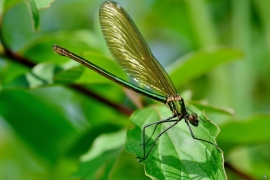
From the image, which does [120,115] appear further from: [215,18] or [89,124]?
[215,18]

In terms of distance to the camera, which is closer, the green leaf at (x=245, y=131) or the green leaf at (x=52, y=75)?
the green leaf at (x=52, y=75)

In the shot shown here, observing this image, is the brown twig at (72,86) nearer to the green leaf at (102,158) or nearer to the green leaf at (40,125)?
the green leaf at (102,158)

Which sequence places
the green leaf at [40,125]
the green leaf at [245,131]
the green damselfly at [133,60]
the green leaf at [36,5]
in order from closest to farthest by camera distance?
the green leaf at [36,5] → the green damselfly at [133,60] → the green leaf at [245,131] → the green leaf at [40,125]

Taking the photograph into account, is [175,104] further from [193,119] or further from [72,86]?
[72,86]


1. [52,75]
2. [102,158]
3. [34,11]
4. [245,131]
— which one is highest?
[245,131]

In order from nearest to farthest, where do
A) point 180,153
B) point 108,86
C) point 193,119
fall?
point 180,153 → point 193,119 → point 108,86

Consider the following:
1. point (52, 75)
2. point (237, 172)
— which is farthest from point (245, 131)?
point (52, 75)

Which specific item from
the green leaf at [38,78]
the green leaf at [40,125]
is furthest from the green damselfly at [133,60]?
the green leaf at [40,125]
